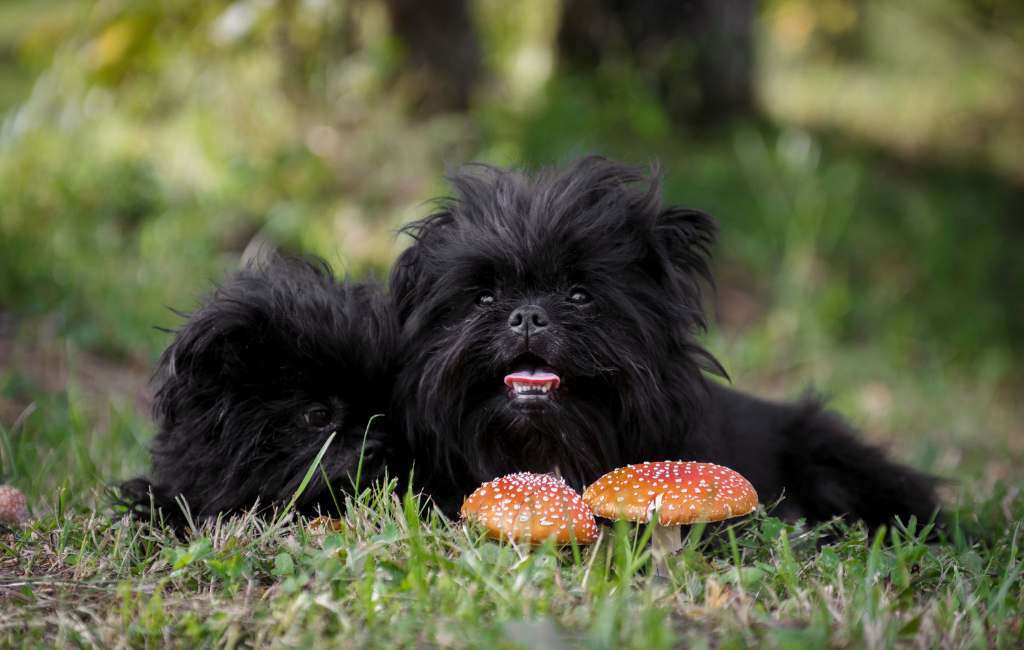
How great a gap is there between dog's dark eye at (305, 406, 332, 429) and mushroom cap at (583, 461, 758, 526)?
1034 millimetres

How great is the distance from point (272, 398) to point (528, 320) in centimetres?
101

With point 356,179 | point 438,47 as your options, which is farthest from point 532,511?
point 438,47

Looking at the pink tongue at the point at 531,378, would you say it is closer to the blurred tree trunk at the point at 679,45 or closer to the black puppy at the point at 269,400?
the black puppy at the point at 269,400

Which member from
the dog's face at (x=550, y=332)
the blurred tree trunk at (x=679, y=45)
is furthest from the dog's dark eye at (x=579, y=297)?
the blurred tree trunk at (x=679, y=45)

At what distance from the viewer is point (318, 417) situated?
118 inches

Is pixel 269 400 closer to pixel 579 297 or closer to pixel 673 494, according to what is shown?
pixel 579 297

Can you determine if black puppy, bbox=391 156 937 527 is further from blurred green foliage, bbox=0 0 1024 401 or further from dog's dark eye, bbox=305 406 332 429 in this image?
blurred green foliage, bbox=0 0 1024 401

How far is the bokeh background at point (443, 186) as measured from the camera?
582cm

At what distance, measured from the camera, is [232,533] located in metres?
2.57

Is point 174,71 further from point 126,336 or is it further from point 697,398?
point 697,398

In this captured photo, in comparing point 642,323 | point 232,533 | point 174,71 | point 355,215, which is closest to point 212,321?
point 232,533

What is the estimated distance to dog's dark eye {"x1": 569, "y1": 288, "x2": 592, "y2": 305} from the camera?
8.87 ft

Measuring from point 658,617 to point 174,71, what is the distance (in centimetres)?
695

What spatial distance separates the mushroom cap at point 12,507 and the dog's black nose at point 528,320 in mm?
1811
